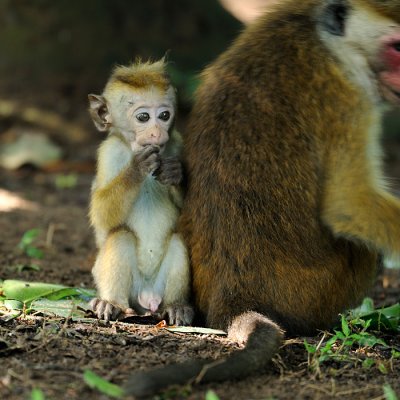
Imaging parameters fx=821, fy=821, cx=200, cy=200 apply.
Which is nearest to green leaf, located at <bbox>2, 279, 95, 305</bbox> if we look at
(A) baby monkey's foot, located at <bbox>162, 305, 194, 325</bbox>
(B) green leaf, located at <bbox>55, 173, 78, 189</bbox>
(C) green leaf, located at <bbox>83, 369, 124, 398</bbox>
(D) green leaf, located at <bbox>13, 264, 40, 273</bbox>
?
(A) baby monkey's foot, located at <bbox>162, 305, 194, 325</bbox>

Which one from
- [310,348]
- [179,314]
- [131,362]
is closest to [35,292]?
[179,314]

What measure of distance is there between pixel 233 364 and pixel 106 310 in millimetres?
1279

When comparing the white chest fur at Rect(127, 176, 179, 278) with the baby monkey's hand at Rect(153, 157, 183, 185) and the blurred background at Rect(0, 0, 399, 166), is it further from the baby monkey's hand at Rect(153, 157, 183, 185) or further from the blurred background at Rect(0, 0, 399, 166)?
the blurred background at Rect(0, 0, 399, 166)

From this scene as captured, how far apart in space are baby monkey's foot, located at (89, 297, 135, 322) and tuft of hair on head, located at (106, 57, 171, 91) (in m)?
1.49

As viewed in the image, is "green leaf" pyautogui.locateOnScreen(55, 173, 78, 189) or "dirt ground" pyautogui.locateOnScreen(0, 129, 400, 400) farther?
"green leaf" pyautogui.locateOnScreen(55, 173, 78, 189)

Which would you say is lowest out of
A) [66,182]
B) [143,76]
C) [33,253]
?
[66,182]

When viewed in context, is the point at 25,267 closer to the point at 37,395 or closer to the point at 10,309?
the point at 10,309

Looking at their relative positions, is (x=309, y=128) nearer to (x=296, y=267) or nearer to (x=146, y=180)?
(x=296, y=267)

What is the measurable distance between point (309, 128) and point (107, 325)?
177 centimetres

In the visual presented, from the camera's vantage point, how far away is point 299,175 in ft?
16.8

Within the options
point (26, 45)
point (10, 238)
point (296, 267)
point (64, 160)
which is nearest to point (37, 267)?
point (10, 238)

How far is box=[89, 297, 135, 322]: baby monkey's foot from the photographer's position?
529cm

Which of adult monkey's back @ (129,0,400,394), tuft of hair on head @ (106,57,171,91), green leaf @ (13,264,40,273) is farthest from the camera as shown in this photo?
green leaf @ (13,264,40,273)

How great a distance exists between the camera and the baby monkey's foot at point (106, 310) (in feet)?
17.4
